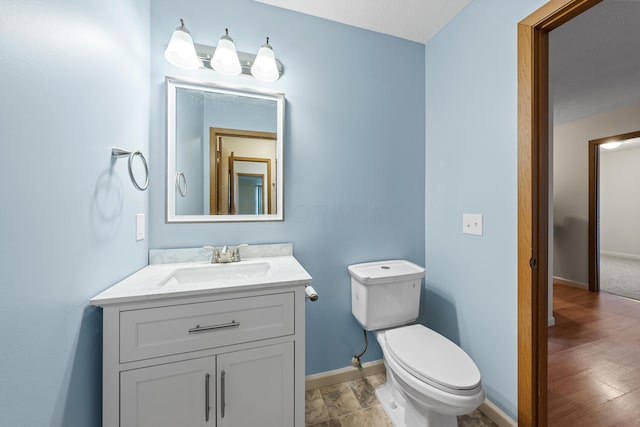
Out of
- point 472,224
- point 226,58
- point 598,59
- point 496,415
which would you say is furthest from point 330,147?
point 598,59

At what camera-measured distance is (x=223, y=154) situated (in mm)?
1396

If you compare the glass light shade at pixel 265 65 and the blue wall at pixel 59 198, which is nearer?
the blue wall at pixel 59 198

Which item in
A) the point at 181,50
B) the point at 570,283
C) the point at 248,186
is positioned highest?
the point at 181,50

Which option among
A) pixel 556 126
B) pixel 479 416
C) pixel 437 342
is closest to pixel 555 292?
pixel 556 126

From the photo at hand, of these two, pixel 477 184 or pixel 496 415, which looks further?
pixel 477 184

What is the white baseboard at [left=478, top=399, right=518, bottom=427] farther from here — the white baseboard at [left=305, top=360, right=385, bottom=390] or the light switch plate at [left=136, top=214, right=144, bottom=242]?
the light switch plate at [left=136, top=214, right=144, bottom=242]

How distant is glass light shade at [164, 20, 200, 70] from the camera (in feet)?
3.87

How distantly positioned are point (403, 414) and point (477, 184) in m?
1.32

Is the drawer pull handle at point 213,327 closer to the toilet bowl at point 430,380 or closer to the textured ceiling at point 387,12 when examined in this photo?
the toilet bowl at point 430,380

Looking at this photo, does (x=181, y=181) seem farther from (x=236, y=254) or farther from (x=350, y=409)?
(x=350, y=409)

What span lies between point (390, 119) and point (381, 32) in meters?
0.58

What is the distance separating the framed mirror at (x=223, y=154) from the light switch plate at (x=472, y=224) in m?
1.10

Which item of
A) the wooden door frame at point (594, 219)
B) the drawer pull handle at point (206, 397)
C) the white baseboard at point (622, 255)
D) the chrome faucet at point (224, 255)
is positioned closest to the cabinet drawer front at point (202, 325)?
the drawer pull handle at point (206, 397)

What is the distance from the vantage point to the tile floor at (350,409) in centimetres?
128
